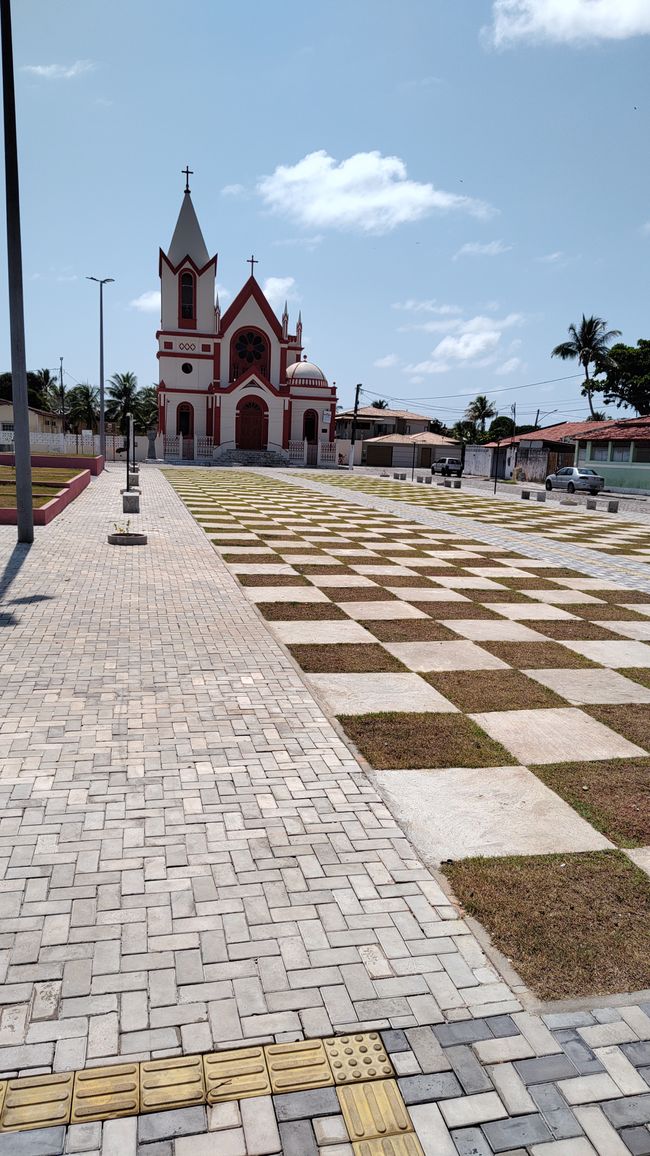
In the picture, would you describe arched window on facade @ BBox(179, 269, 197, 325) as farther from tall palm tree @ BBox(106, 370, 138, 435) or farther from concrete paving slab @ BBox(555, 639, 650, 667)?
concrete paving slab @ BBox(555, 639, 650, 667)

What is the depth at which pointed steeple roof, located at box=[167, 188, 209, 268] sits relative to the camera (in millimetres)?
53156

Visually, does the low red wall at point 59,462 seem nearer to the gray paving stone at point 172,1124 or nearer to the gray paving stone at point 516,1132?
the gray paving stone at point 172,1124

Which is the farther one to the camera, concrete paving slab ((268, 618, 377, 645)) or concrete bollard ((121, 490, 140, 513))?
concrete bollard ((121, 490, 140, 513))

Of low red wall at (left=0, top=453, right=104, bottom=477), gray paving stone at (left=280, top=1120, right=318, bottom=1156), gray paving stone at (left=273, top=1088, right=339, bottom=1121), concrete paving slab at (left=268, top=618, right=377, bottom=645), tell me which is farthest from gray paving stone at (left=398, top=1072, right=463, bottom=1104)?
low red wall at (left=0, top=453, right=104, bottom=477)

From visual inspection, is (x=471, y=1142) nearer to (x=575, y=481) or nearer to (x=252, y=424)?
(x=575, y=481)

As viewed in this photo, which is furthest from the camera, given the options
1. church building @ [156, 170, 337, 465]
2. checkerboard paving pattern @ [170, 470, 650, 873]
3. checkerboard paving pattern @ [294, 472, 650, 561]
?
church building @ [156, 170, 337, 465]

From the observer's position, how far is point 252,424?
52969mm

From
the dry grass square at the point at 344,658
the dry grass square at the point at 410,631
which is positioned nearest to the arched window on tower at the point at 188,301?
the dry grass square at the point at 410,631

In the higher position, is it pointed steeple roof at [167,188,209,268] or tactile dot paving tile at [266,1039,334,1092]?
pointed steeple roof at [167,188,209,268]

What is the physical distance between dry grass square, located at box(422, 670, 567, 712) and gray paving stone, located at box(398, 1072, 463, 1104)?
12.4ft

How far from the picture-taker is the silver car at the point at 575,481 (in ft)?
128

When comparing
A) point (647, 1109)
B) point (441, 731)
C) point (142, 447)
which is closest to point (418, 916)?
point (647, 1109)

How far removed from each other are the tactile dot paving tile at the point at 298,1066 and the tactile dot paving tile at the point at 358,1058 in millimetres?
34

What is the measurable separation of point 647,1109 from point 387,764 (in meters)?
2.72
